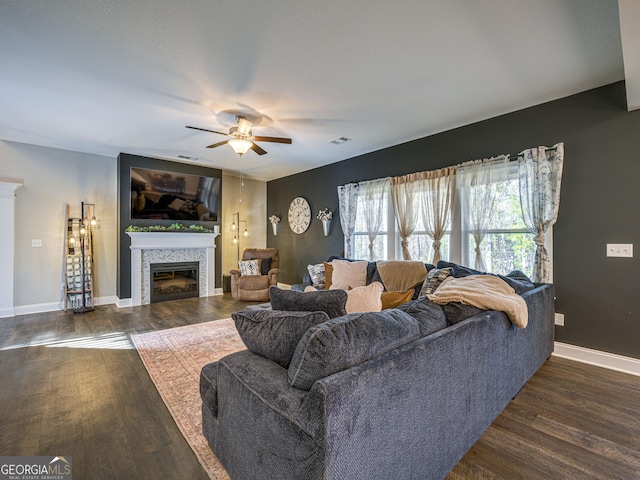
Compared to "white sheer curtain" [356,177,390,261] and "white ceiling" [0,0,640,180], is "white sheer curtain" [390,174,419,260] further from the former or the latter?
"white ceiling" [0,0,640,180]

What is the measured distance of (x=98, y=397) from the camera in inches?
89.0

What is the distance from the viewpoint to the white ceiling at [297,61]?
1922 millimetres

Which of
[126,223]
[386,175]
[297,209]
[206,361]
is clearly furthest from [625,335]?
[126,223]

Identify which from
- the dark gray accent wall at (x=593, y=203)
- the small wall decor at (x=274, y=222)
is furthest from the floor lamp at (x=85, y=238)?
the dark gray accent wall at (x=593, y=203)

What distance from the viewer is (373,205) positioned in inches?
192

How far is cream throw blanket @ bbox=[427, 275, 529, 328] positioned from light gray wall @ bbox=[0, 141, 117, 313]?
5.92m

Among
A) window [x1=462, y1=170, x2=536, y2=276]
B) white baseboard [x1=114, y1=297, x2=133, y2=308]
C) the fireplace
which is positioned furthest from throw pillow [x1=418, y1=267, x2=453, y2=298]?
white baseboard [x1=114, y1=297, x2=133, y2=308]

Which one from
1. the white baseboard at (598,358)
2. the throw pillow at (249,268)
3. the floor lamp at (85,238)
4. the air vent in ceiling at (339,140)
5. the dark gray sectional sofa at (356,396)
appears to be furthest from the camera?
the throw pillow at (249,268)

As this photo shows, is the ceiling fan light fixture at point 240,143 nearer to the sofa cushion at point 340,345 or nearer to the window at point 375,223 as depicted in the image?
the window at point 375,223

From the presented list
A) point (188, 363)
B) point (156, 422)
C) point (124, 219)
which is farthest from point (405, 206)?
point (124, 219)

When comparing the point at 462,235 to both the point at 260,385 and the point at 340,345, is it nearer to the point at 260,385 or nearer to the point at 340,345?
the point at 340,345

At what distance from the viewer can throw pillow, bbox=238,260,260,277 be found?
5867 mm

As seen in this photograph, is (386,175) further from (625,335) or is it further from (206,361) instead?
(206,361)

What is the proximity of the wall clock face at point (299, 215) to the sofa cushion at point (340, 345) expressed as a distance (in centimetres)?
496
